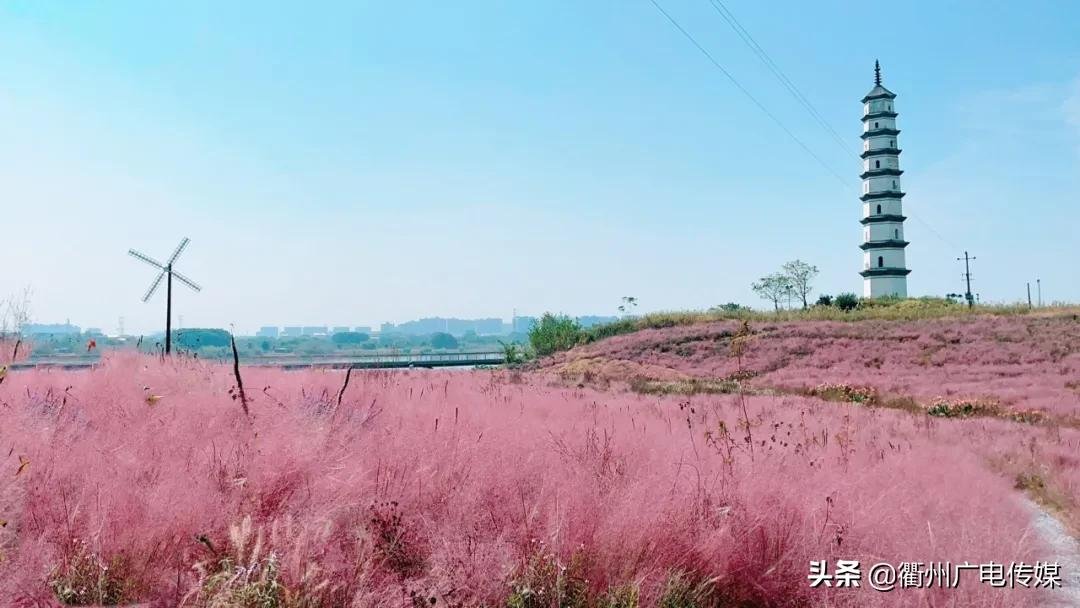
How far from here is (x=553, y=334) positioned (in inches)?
1800

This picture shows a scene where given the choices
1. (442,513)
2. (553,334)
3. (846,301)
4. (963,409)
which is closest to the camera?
(442,513)

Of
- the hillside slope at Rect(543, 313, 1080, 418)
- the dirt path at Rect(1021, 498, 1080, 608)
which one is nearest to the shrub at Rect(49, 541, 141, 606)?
the dirt path at Rect(1021, 498, 1080, 608)

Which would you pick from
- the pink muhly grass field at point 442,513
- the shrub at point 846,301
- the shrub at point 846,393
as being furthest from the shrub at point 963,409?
the shrub at point 846,301

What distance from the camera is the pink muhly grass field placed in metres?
4.50

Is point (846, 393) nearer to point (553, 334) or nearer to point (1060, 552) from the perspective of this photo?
point (1060, 552)

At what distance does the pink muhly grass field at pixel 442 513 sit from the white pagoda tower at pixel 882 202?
67.2 metres

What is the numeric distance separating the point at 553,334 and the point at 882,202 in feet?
148

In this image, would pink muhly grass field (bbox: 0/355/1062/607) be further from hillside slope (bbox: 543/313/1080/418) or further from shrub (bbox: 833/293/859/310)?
shrub (bbox: 833/293/859/310)

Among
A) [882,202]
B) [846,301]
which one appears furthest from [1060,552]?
[882,202]

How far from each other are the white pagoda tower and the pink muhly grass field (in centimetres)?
6718

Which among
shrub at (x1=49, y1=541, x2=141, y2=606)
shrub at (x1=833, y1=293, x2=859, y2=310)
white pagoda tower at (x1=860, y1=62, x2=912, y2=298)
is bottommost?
shrub at (x1=49, y1=541, x2=141, y2=606)

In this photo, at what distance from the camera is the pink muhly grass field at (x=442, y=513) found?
4.50m

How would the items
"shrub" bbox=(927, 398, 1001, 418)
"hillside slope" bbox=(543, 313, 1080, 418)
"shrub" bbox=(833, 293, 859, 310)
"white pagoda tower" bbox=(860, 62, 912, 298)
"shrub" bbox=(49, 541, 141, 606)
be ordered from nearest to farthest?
"shrub" bbox=(49, 541, 141, 606)
"shrub" bbox=(927, 398, 1001, 418)
"hillside slope" bbox=(543, 313, 1080, 418)
"shrub" bbox=(833, 293, 859, 310)
"white pagoda tower" bbox=(860, 62, 912, 298)

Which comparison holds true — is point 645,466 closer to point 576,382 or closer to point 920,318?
point 576,382
